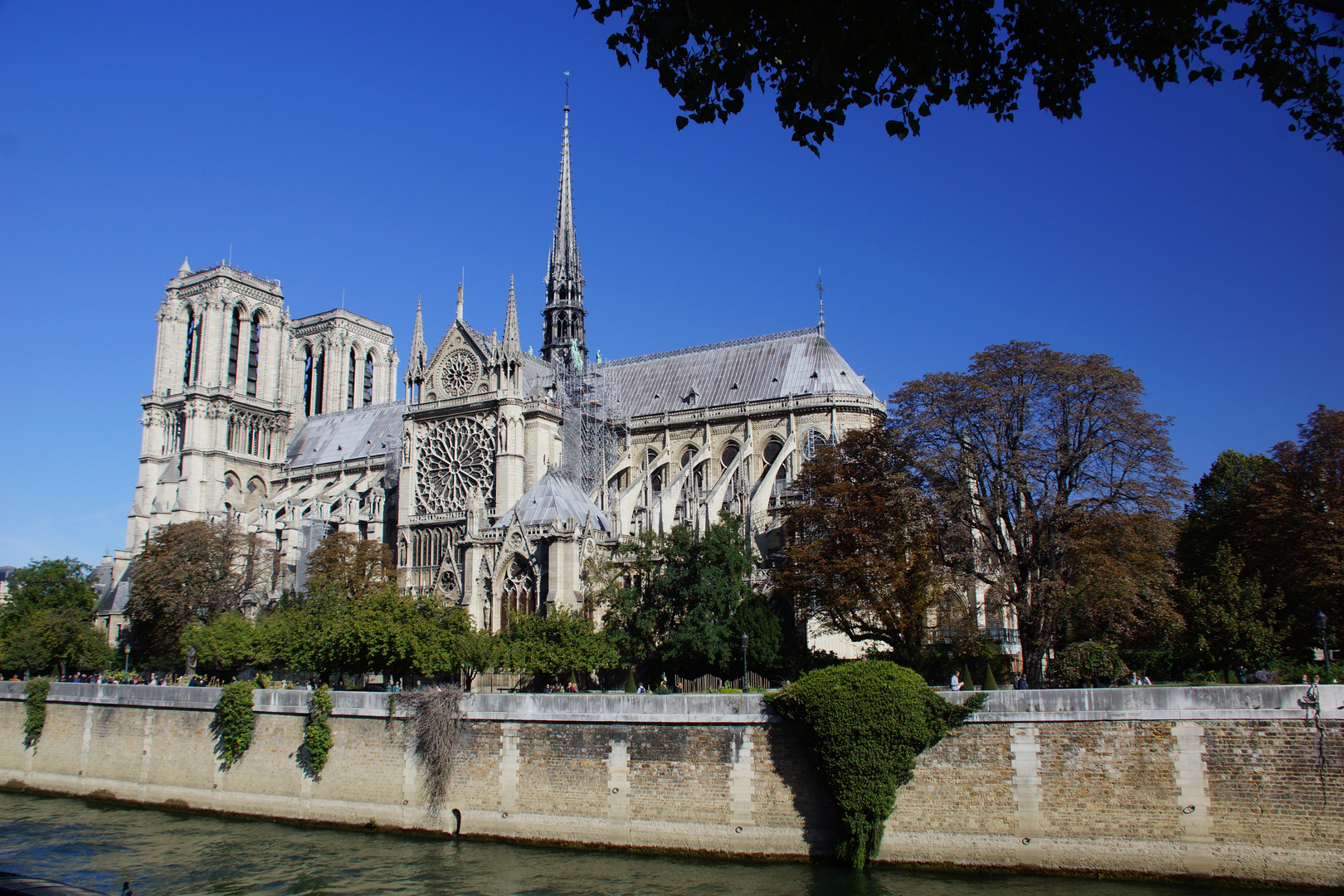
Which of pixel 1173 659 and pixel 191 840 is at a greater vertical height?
pixel 1173 659

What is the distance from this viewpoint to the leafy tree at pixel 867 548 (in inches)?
1190

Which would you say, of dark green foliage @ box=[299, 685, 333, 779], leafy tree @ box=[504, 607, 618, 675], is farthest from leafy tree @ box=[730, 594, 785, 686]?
dark green foliage @ box=[299, 685, 333, 779]

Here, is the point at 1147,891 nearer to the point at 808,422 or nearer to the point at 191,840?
the point at 191,840

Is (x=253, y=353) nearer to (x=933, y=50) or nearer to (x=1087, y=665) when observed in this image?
(x=1087, y=665)

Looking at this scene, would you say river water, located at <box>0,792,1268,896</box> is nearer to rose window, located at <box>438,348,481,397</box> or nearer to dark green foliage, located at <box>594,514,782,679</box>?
dark green foliage, located at <box>594,514,782,679</box>

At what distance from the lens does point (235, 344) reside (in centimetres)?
7306

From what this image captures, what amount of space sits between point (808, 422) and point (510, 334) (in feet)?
49.2

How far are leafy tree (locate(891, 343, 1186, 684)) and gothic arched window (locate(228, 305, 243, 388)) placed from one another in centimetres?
5645

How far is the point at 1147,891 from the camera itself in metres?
19.5

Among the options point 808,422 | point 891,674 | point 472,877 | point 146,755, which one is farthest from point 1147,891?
point 808,422

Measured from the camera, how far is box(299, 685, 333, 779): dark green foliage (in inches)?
1073

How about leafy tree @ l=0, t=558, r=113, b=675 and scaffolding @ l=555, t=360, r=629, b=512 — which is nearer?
leafy tree @ l=0, t=558, r=113, b=675

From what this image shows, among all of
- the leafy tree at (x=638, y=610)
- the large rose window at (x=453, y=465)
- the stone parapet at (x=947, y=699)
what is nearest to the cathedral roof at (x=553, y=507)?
the large rose window at (x=453, y=465)

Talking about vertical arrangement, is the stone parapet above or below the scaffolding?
below
